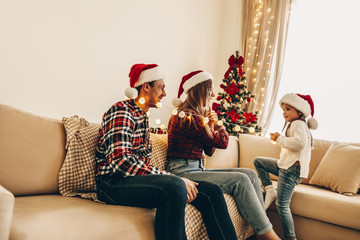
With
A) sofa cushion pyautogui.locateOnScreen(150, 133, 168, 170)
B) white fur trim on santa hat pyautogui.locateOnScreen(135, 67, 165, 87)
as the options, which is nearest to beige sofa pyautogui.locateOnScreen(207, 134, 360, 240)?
sofa cushion pyautogui.locateOnScreen(150, 133, 168, 170)

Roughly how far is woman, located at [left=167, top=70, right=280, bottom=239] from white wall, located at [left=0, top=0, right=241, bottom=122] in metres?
0.93

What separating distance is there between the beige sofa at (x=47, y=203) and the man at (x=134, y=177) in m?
0.08

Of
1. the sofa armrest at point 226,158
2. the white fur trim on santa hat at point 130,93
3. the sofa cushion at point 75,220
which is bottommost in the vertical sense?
the sofa armrest at point 226,158

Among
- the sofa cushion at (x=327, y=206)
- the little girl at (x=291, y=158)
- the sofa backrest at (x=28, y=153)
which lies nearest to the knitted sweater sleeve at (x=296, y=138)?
the little girl at (x=291, y=158)

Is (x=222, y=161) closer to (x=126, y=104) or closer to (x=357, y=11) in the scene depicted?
(x=126, y=104)

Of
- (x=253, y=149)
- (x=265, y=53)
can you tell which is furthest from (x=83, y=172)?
(x=265, y=53)

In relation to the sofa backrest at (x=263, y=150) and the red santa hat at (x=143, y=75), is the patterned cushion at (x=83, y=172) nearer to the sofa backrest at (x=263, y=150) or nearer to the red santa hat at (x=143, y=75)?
the red santa hat at (x=143, y=75)

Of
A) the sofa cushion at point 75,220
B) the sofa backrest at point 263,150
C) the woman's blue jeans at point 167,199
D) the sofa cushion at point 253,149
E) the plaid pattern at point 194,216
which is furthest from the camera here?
the sofa cushion at point 253,149

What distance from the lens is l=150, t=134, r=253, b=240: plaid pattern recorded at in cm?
134

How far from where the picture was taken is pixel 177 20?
3.37 meters

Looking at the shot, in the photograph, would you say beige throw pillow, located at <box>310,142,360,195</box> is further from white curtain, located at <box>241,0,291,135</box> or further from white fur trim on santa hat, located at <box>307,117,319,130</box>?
white curtain, located at <box>241,0,291,135</box>

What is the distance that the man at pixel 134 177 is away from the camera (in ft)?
3.67

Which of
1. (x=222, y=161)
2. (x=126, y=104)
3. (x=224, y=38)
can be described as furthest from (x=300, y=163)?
(x=224, y=38)

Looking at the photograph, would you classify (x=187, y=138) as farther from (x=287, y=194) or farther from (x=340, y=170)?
(x=340, y=170)
